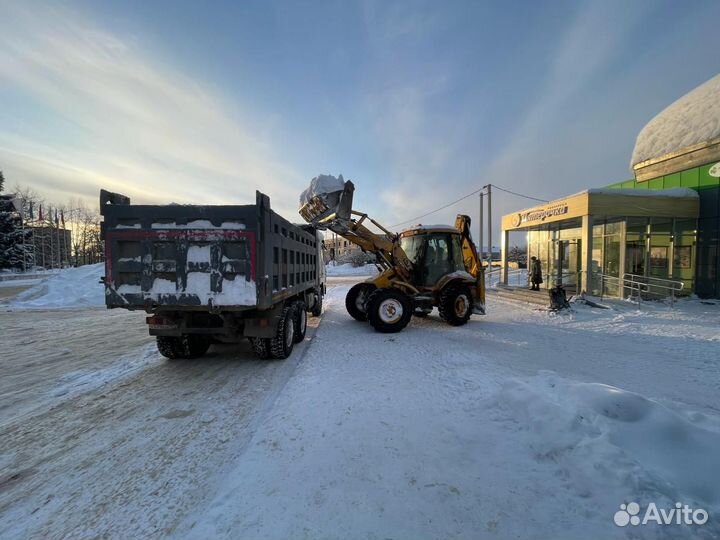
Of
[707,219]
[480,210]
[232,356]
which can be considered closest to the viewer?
[232,356]

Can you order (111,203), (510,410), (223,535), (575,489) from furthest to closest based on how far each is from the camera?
1. (111,203)
2. (510,410)
3. (575,489)
4. (223,535)

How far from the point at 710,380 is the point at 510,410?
3.88 meters

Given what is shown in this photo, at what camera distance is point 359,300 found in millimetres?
9922

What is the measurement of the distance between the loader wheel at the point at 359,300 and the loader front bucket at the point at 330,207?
234 cm

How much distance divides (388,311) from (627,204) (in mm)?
11033

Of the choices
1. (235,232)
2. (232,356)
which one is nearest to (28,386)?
(232,356)

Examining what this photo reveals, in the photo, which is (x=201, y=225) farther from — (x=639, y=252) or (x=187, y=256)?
(x=639, y=252)

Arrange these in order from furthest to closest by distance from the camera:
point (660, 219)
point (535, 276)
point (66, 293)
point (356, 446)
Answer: point (66, 293) → point (535, 276) → point (660, 219) → point (356, 446)

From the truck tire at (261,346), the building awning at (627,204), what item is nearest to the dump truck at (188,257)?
the truck tire at (261,346)

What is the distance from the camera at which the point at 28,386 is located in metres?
5.02

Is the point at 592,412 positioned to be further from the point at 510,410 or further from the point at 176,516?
the point at 176,516

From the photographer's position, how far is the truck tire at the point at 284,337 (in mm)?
6020

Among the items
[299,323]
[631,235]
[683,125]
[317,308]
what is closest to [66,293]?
[317,308]

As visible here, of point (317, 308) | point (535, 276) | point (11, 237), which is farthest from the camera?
point (11, 237)
